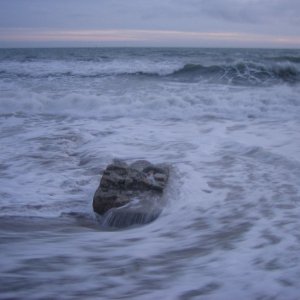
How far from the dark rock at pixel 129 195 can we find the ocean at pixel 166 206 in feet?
0.42

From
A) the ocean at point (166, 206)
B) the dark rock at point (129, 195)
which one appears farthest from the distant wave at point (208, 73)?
the dark rock at point (129, 195)

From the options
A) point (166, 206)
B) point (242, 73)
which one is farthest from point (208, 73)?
point (166, 206)

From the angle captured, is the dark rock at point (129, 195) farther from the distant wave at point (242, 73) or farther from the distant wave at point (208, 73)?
the distant wave at point (242, 73)

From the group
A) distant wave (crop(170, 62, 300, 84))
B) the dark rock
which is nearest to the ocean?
the dark rock

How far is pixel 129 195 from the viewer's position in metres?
3.84

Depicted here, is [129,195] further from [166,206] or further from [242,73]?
[242,73]

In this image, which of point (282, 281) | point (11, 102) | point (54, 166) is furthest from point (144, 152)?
point (11, 102)

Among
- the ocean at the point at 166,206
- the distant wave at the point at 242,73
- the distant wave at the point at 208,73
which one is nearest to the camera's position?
the ocean at the point at 166,206

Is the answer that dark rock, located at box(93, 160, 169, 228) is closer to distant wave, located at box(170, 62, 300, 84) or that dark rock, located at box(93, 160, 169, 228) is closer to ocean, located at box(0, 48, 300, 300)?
ocean, located at box(0, 48, 300, 300)

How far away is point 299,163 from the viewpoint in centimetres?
517

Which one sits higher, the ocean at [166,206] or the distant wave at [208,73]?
the distant wave at [208,73]

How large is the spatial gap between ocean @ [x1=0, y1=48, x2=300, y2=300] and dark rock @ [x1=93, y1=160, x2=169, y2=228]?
0.42 feet

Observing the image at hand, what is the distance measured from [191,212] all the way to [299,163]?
7.14 ft

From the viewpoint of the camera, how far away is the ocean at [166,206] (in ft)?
8.08
